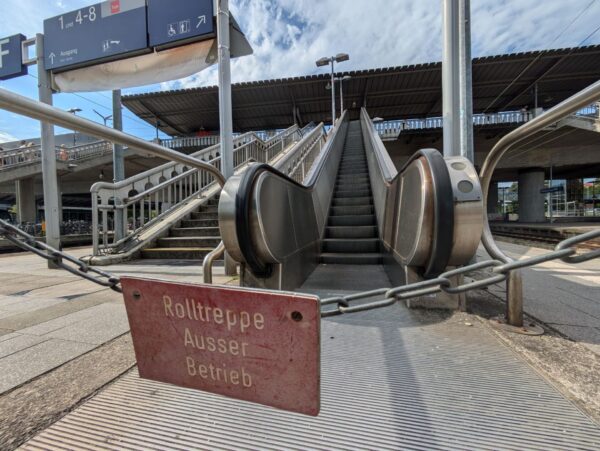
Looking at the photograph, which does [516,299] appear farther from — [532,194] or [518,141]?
[532,194]

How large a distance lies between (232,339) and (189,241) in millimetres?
5190

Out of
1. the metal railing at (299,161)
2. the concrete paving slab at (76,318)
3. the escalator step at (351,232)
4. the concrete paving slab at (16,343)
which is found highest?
the metal railing at (299,161)

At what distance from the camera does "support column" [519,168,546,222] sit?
20656mm

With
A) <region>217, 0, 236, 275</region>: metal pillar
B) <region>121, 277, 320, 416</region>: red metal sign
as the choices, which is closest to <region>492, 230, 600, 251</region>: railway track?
<region>217, 0, 236, 275</region>: metal pillar

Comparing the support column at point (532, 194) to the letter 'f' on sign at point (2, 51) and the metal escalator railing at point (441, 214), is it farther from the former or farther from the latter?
the letter 'f' on sign at point (2, 51)

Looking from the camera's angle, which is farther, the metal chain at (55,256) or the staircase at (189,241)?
the staircase at (189,241)

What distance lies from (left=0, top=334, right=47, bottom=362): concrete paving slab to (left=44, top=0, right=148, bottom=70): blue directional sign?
17.6 ft

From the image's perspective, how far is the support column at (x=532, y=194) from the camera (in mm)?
20656

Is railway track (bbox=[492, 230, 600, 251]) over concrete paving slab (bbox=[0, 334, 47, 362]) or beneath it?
beneath

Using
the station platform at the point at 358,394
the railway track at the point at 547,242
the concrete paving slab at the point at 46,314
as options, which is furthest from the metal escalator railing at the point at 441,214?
the railway track at the point at 547,242

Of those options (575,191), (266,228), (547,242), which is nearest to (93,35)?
(266,228)

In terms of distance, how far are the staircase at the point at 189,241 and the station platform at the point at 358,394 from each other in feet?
10.1

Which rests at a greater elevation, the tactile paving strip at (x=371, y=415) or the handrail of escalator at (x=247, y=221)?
the handrail of escalator at (x=247, y=221)

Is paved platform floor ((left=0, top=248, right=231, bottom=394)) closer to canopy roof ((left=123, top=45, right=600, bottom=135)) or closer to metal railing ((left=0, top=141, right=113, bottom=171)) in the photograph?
metal railing ((left=0, top=141, right=113, bottom=171))
